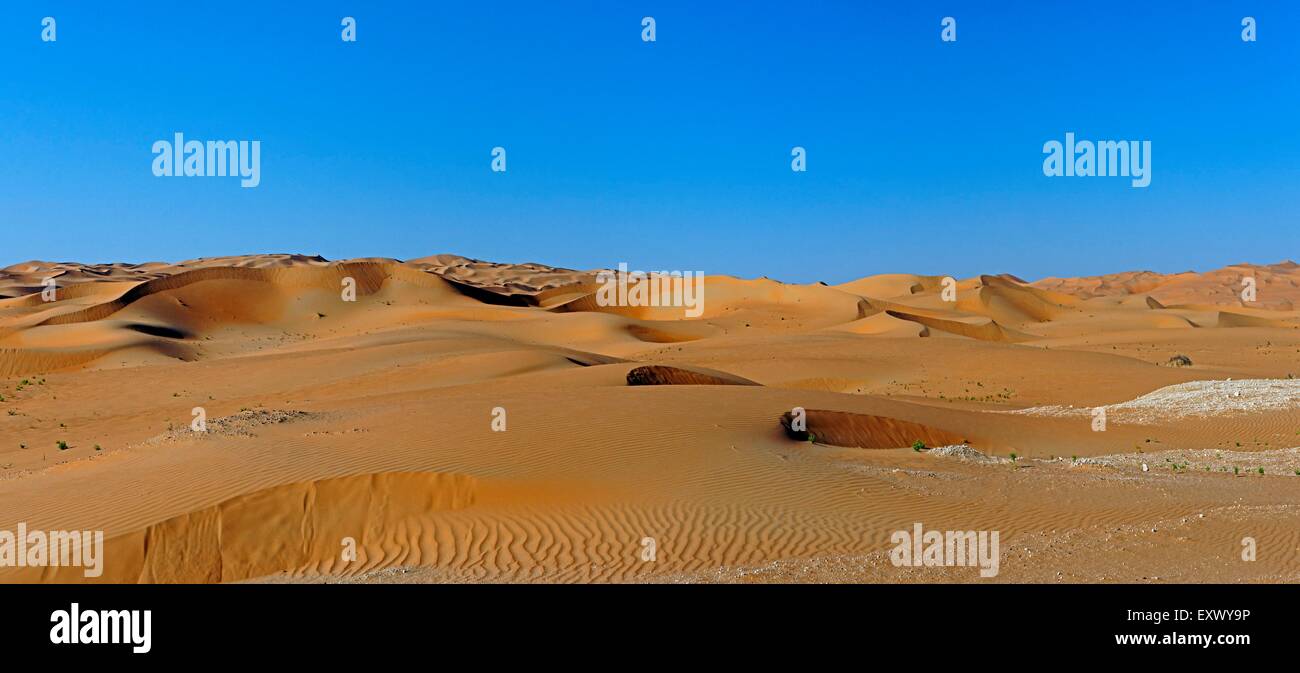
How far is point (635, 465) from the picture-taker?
502 inches

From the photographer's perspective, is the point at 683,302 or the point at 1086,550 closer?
the point at 1086,550

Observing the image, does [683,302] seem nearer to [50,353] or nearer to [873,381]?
[873,381]

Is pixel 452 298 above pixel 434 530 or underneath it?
above

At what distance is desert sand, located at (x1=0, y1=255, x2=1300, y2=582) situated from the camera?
941 cm

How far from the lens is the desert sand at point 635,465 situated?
941cm

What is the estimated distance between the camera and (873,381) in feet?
107
